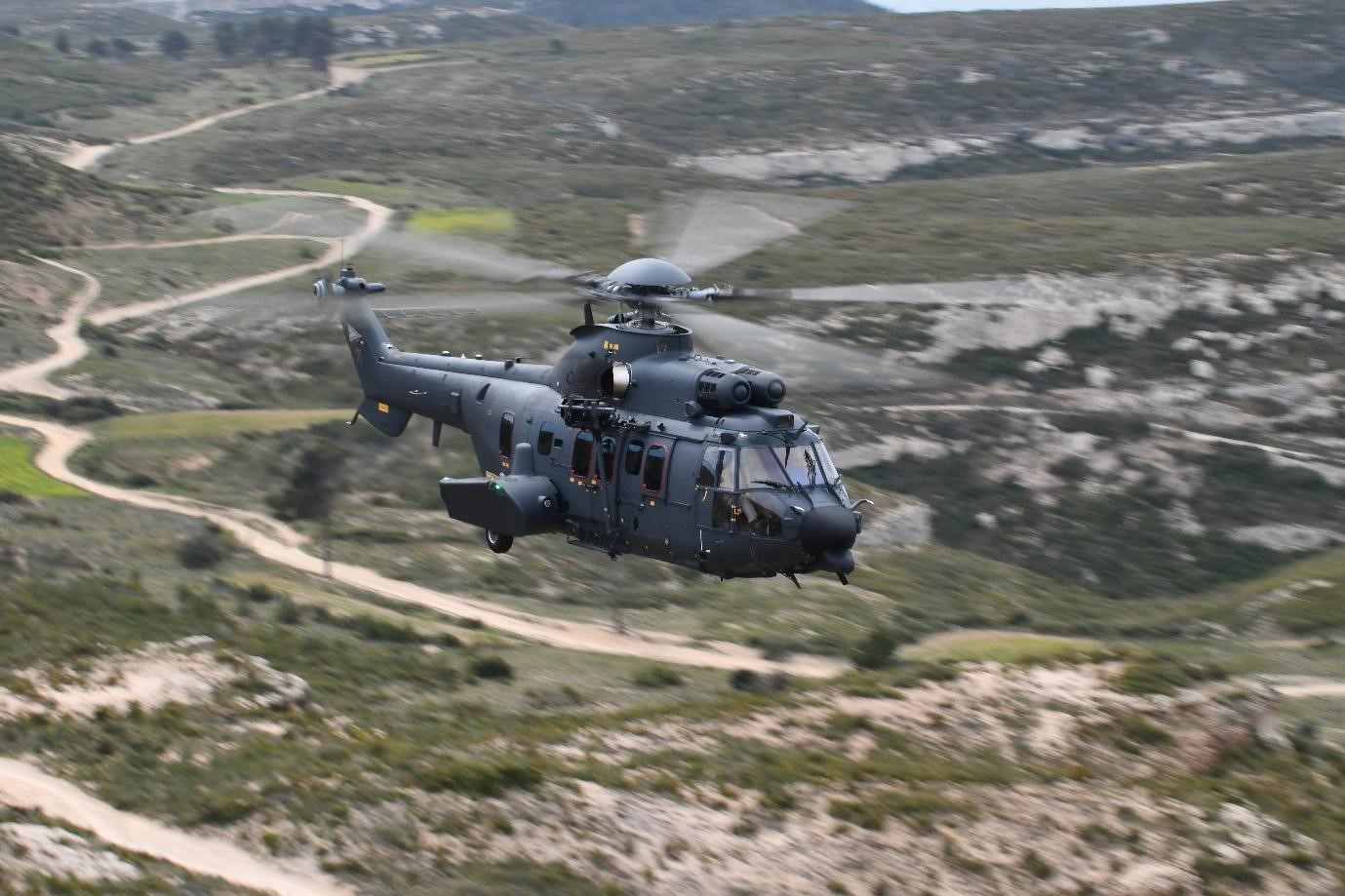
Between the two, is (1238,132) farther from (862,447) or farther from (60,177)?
(60,177)

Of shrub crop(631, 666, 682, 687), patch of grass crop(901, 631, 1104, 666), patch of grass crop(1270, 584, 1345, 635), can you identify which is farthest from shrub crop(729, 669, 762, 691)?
patch of grass crop(1270, 584, 1345, 635)

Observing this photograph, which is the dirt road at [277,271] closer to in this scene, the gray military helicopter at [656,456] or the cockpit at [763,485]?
the gray military helicopter at [656,456]

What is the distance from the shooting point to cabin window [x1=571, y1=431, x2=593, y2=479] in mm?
31047

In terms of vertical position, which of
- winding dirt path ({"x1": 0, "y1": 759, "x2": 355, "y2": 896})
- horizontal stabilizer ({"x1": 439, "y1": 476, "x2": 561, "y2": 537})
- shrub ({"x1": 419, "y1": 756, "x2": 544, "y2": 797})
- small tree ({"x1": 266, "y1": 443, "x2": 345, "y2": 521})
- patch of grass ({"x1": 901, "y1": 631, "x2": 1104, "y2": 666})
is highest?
horizontal stabilizer ({"x1": 439, "y1": 476, "x2": 561, "y2": 537})

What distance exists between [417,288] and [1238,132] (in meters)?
101

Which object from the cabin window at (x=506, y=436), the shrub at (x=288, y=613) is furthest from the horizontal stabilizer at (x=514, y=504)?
the shrub at (x=288, y=613)

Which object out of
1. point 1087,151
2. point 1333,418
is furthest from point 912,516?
point 1087,151

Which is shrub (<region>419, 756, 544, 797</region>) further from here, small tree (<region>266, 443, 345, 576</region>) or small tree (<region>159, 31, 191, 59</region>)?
small tree (<region>159, 31, 191, 59</region>)

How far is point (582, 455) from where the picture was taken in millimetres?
31188

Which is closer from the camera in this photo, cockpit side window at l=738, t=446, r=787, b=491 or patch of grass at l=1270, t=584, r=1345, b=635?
cockpit side window at l=738, t=446, r=787, b=491

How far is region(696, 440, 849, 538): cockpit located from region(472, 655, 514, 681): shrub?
10.3m

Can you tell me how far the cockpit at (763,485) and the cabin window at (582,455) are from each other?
3078mm

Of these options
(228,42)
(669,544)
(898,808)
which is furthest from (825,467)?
(228,42)

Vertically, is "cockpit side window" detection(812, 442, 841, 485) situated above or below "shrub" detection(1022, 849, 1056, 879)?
above
